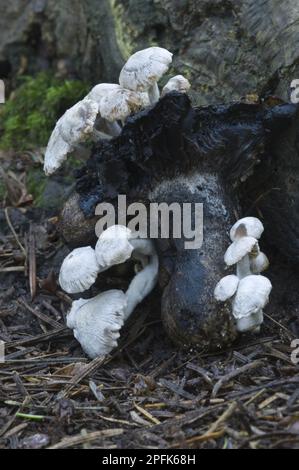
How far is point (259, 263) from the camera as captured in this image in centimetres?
347

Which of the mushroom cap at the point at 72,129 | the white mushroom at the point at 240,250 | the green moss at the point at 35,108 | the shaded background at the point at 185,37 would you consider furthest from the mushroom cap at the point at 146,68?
the green moss at the point at 35,108

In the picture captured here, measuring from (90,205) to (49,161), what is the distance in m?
0.32

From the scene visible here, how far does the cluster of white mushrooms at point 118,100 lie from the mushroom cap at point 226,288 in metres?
0.98

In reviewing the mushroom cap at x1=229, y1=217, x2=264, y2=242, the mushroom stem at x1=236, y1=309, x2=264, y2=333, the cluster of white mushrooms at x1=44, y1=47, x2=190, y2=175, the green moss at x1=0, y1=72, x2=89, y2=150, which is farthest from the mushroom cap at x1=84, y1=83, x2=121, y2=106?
the green moss at x1=0, y1=72, x2=89, y2=150

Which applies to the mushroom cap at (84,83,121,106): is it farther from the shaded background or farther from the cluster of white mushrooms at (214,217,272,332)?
the cluster of white mushrooms at (214,217,272,332)

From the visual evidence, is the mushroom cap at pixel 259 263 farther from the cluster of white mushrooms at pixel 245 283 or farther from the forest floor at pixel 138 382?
the forest floor at pixel 138 382

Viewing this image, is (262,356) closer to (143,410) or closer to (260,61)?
(143,410)

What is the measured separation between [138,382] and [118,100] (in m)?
1.39

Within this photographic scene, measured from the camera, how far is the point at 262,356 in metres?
3.32

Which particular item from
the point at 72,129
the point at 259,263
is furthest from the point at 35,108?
the point at 259,263

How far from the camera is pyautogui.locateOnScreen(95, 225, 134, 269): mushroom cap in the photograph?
10.8ft

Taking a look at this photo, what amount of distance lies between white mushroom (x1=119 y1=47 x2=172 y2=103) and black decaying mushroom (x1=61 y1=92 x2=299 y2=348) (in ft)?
0.49

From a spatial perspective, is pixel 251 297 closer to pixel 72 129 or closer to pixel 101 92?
pixel 72 129
